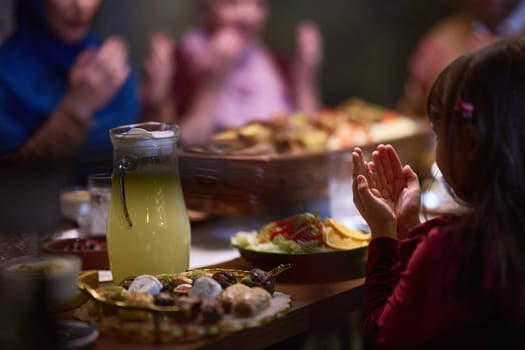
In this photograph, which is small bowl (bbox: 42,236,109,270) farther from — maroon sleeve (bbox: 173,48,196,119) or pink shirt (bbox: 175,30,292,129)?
maroon sleeve (bbox: 173,48,196,119)

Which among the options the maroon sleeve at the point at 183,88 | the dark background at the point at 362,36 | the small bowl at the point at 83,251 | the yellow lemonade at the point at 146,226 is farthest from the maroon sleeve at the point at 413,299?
the dark background at the point at 362,36

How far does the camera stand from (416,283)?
4.04ft

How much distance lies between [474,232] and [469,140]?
155 mm

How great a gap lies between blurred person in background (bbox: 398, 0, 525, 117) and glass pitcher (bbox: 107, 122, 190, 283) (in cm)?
309

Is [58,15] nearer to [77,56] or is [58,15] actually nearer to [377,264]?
[77,56]

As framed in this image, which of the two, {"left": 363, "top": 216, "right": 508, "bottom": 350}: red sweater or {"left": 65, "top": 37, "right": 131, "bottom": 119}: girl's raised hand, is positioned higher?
{"left": 65, "top": 37, "right": 131, "bottom": 119}: girl's raised hand

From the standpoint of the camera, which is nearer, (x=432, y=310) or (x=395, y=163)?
(x=432, y=310)

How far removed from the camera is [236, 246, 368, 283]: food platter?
1556 millimetres

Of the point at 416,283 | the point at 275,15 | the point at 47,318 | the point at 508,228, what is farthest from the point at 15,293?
the point at 275,15

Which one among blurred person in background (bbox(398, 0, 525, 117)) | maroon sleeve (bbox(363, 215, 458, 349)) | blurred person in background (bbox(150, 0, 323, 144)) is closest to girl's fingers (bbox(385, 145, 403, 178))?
maroon sleeve (bbox(363, 215, 458, 349))

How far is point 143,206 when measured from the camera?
146cm

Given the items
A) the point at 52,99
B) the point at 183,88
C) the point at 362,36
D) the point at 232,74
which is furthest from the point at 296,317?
the point at 362,36

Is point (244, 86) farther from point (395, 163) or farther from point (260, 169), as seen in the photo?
point (395, 163)

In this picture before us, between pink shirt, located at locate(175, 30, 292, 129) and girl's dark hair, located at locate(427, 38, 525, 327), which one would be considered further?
pink shirt, located at locate(175, 30, 292, 129)
